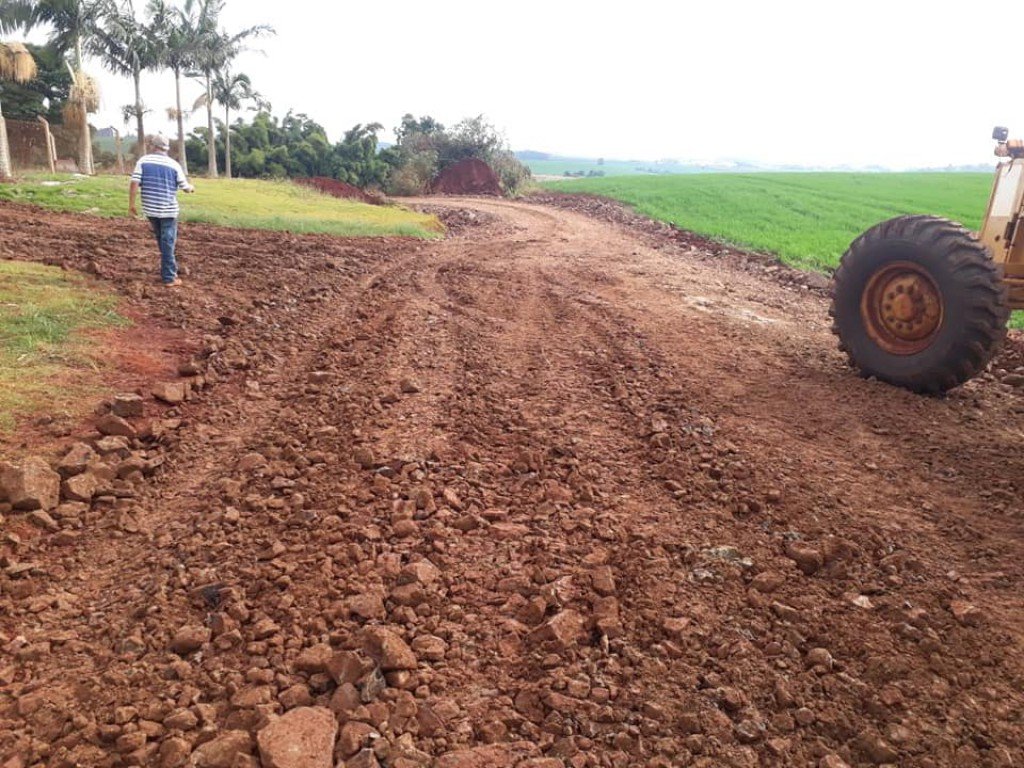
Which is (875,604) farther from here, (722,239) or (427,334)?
(722,239)

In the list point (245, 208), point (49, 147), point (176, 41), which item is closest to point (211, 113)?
point (176, 41)

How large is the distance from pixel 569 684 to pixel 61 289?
6981mm

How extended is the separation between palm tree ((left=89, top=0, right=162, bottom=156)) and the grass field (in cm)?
1314

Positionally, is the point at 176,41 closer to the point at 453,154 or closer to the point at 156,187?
the point at 453,154

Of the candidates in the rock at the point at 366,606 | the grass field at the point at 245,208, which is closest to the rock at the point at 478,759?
the rock at the point at 366,606

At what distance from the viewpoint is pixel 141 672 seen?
2.47 meters

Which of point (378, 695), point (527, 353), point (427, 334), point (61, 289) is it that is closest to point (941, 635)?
point (378, 695)

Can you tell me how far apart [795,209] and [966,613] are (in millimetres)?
24295

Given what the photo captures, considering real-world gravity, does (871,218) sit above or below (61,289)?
above

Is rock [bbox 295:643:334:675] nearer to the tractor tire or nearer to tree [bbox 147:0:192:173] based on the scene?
the tractor tire

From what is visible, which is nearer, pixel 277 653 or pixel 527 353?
pixel 277 653

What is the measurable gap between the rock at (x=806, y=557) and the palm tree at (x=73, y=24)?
29148mm

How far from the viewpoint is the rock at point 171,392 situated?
4.81 metres

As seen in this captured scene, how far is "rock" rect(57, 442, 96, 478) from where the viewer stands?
12.3 feet
